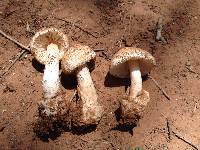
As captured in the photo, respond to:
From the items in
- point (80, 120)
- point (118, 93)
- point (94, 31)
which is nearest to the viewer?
point (80, 120)

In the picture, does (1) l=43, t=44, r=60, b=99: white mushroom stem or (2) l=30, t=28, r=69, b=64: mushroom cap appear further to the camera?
(2) l=30, t=28, r=69, b=64: mushroom cap

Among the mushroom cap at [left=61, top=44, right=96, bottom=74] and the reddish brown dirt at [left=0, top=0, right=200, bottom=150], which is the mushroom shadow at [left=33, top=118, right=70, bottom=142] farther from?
the mushroom cap at [left=61, top=44, right=96, bottom=74]

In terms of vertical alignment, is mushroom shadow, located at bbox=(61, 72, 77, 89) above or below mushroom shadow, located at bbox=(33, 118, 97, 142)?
above

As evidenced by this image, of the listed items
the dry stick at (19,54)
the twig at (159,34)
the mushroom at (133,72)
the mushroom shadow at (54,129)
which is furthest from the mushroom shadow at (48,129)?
the twig at (159,34)

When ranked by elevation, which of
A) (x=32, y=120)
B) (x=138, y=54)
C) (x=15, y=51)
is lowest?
(x=32, y=120)

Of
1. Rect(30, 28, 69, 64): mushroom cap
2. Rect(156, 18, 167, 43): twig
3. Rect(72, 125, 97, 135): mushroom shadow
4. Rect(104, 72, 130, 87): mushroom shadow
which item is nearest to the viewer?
Rect(72, 125, 97, 135): mushroom shadow

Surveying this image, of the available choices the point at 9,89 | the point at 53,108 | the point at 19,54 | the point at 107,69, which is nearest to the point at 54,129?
the point at 53,108

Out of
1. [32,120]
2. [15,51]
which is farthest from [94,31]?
[32,120]

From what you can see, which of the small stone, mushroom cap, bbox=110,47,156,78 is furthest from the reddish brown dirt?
mushroom cap, bbox=110,47,156,78

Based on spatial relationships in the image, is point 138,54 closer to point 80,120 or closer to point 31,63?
point 80,120
